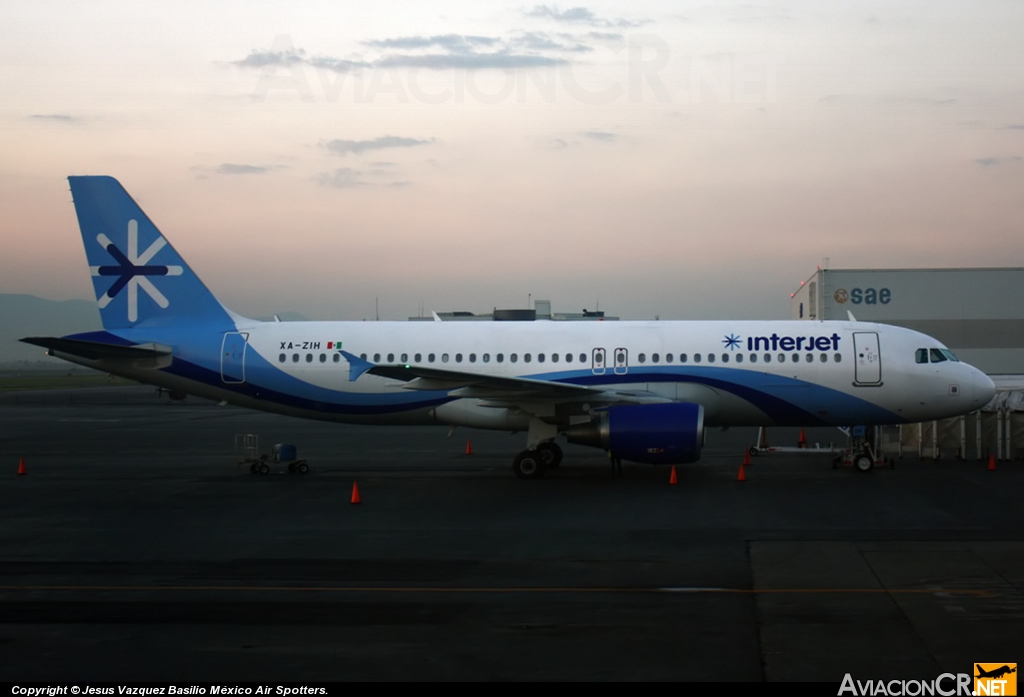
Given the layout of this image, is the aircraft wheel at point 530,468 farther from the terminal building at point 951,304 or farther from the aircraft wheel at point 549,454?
the terminal building at point 951,304

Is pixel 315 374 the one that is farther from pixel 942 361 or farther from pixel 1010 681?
pixel 1010 681

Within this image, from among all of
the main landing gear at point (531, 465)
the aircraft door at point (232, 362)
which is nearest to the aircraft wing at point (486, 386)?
the main landing gear at point (531, 465)

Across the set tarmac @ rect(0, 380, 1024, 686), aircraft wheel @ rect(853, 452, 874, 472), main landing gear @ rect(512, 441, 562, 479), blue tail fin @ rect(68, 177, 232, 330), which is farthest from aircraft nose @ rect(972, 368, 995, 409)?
blue tail fin @ rect(68, 177, 232, 330)

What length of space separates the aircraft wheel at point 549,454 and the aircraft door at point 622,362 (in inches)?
93.8

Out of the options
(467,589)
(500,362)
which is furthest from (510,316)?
(467,589)

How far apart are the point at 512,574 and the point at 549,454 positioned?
1037cm

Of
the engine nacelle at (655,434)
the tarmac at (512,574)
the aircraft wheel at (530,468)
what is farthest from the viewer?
the aircraft wheel at (530,468)

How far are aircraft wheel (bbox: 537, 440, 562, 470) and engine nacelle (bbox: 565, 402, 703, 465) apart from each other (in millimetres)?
2117

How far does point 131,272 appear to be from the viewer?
24.1m

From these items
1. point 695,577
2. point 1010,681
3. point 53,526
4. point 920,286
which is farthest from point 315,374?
point 920,286

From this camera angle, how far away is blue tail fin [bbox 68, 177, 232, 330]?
24.0m

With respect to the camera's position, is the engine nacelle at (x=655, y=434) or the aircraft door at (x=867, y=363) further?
the aircraft door at (x=867, y=363)

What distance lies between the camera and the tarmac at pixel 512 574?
840 centimetres

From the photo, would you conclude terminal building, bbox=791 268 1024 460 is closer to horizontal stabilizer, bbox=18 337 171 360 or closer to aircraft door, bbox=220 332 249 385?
aircraft door, bbox=220 332 249 385
